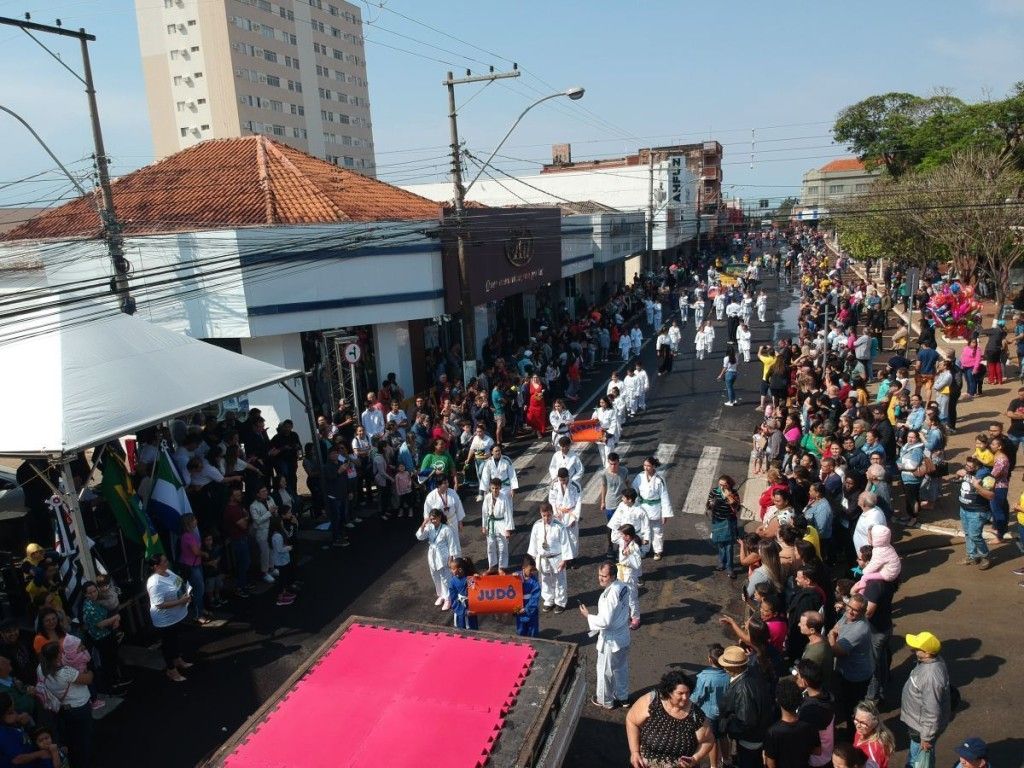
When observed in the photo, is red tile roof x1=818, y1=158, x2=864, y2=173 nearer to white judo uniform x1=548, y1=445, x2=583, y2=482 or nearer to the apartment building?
the apartment building

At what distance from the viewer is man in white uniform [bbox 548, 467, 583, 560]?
33.9ft

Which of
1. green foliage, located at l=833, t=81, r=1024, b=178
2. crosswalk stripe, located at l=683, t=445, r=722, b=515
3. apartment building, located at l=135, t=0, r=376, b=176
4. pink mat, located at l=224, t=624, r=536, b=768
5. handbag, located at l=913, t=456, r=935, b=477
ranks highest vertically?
apartment building, located at l=135, t=0, r=376, b=176

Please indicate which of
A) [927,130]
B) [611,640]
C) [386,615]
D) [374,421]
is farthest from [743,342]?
[927,130]

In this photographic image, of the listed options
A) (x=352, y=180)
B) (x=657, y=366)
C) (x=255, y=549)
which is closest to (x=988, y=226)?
(x=657, y=366)

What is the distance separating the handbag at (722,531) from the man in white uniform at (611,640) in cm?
300

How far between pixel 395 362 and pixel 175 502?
10010 millimetres

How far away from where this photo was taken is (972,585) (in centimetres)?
914

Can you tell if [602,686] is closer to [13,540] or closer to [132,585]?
[132,585]

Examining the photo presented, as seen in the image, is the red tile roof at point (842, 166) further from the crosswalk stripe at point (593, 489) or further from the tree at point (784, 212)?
the crosswalk stripe at point (593, 489)

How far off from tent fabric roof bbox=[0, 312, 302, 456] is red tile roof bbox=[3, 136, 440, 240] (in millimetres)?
6718

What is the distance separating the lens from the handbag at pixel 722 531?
9.73 meters

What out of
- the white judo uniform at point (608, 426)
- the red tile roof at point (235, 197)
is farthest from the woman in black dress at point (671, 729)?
the red tile roof at point (235, 197)

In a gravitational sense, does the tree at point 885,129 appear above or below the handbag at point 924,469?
above

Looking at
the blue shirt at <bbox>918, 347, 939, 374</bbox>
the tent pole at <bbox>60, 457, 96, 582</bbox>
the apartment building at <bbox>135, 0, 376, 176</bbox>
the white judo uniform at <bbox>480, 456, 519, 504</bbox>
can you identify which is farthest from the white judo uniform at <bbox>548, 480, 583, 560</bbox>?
the apartment building at <bbox>135, 0, 376, 176</bbox>
